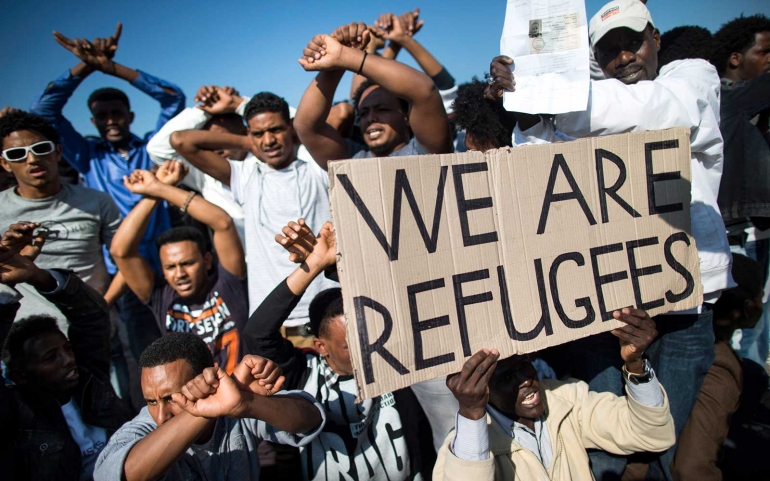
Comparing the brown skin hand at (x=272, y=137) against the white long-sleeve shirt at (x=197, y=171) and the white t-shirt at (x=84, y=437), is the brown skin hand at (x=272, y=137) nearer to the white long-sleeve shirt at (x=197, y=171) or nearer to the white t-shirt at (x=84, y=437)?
the white long-sleeve shirt at (x=197, y=171)

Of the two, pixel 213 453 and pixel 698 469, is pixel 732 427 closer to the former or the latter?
pixel 698 469

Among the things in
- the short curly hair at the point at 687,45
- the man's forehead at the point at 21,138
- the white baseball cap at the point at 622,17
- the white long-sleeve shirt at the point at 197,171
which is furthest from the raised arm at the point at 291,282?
the short curly hair at the point at 687,45

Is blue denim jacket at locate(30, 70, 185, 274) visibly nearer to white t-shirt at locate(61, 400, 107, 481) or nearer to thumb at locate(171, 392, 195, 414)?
white t-shirt at locate(61, 400, 107, 481)

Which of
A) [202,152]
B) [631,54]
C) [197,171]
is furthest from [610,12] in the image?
[197,171]

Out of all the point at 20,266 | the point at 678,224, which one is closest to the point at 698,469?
the point at 678,224

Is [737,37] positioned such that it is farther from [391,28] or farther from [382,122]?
[382,122]

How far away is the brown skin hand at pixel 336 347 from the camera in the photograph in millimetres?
2416

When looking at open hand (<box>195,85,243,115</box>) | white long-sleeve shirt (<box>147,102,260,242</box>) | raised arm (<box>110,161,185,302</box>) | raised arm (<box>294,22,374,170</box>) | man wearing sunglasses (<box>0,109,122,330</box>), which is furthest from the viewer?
open hand (<box>195,85,243,115</box>)

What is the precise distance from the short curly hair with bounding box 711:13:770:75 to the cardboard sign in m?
2.37

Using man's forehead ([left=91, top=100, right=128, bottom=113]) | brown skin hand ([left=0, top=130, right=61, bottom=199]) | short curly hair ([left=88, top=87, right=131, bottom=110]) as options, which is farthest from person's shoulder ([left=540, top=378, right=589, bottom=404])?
short curly hair ([left=88, top=87, right=131, bottom=110])

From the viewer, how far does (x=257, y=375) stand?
6.00 feet

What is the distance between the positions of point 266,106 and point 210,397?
2.46 m

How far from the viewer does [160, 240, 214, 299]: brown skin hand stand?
319cm

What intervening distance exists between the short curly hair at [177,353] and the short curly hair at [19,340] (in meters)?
0.84
